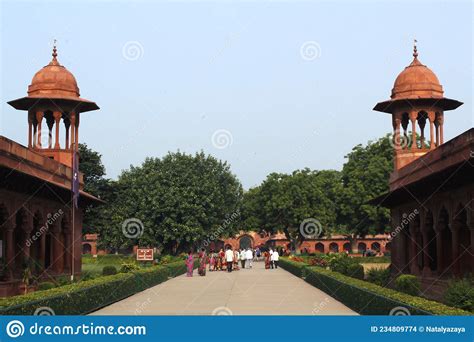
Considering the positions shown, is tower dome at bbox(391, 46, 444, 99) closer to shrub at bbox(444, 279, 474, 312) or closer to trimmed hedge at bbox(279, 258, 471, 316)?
trimmed hedge at bbox(279, 258, 471, 316)

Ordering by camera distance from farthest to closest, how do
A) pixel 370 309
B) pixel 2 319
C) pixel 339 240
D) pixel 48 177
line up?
1. pixel 339 240
2. pixel 48 177
3. pixel 370 309
4. pixel 2 319

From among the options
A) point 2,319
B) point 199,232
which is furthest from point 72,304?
point 199,232

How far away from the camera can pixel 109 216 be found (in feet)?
192

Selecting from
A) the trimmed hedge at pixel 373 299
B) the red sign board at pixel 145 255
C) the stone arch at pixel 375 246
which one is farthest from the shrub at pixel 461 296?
the stone arch at pixel 375 246

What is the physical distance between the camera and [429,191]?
24906 mm

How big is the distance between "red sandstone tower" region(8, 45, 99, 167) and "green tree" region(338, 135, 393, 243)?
32.2m

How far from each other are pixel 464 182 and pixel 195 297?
858 cm

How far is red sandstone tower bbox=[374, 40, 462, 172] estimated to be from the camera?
107 ft

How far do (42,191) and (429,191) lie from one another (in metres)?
13.6

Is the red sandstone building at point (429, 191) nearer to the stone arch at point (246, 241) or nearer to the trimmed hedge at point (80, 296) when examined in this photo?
the trimmed hedge at point (80, 296)

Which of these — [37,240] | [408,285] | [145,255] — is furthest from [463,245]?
[145,255]

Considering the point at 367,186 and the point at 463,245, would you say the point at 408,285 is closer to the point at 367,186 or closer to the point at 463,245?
the point at 463,245

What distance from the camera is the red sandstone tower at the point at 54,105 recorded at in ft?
109

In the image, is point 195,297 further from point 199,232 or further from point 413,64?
point 199,232
